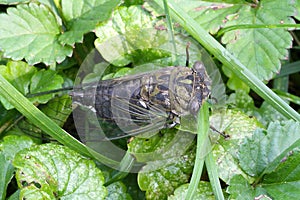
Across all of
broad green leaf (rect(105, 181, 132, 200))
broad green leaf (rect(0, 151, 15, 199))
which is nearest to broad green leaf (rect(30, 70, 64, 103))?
broad green leaf (rect(0, 151, 15, 199))

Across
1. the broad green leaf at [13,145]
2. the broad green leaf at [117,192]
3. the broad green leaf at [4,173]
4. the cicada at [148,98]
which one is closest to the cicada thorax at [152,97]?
the cicada at [148,98]

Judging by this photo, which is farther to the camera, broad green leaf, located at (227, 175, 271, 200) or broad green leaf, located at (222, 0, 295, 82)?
broad green leaf, located at (222, 0, 295, 82)

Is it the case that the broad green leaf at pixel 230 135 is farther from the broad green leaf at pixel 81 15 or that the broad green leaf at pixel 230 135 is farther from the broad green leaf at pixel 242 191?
the broad green leaf at pixel 81 15

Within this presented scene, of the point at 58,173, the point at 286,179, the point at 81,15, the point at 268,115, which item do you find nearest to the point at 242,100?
the point at 268,115

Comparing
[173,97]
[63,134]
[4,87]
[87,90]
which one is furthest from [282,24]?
[4,87]

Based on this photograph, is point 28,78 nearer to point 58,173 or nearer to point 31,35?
point 31,35

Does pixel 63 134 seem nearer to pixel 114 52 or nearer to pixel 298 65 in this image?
pixel 114 52

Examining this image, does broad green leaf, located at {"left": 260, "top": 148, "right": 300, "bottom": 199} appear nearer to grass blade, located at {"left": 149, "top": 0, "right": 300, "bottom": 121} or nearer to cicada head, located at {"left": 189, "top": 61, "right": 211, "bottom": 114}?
grass blade, located at {"left": 149, "top": 0, "right": 300, "bottom": 121}
